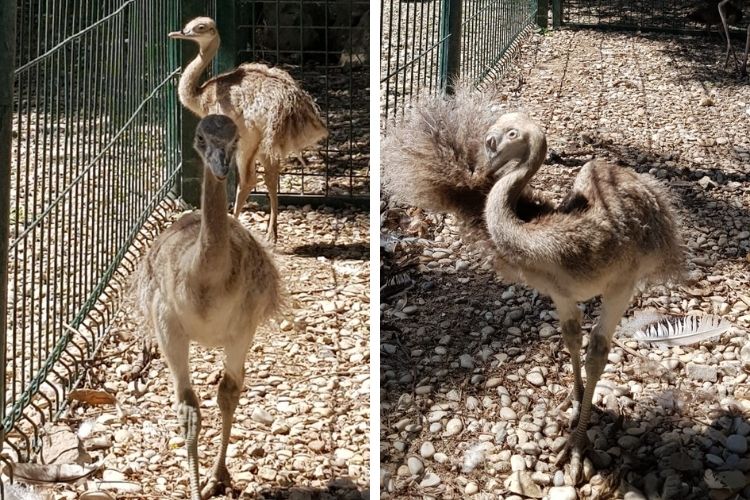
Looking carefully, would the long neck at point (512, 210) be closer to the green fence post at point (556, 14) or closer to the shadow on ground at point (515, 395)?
the shadow on ground at point (515, 395)

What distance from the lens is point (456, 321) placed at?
10.1 ft

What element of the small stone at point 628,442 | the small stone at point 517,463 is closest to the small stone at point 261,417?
the small stone at point 517,463

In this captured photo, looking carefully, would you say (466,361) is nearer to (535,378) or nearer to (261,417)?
(535,378)

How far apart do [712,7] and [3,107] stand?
14.0 ft

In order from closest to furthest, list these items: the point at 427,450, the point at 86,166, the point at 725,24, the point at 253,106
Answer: the point at 427,450 < the point at 86,166 < the point at 253,106 < the point at 725,24

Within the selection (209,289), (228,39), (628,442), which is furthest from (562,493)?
(228,39)

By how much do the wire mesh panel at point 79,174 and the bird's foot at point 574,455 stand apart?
50.6 inches

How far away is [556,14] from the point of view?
237 inches

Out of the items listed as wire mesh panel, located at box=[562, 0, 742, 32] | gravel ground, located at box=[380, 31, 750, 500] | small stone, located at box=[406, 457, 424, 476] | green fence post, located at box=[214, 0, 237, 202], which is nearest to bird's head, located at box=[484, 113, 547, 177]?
gravel ground, located at box=[380, 31, 750, 500]

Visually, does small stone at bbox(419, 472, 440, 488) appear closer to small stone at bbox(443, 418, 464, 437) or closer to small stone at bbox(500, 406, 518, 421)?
small stone at bbox(443, 418, 464, 437)

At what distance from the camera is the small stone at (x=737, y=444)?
2.45 meters

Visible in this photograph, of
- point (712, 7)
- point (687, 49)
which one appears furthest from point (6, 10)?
point (712, 7)

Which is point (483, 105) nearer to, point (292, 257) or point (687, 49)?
point (292, 257)

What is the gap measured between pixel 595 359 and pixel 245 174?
1917 mm
